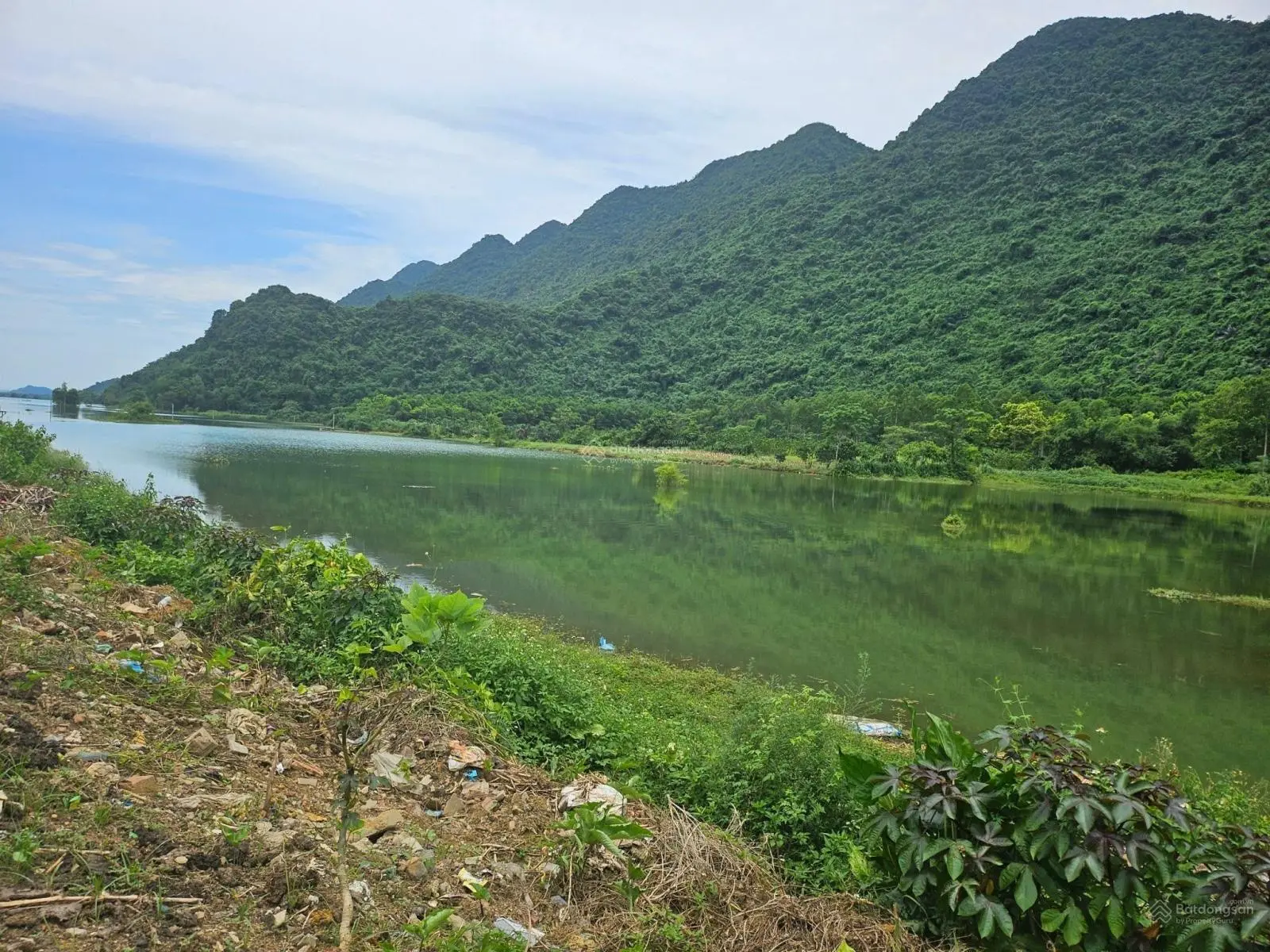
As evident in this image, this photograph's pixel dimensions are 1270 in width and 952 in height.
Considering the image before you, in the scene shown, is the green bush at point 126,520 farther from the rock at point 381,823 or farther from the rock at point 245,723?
the rock at point 381,823

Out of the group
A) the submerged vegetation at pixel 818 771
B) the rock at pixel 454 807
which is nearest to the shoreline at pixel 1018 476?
the submerged vegetation at pixel 818 771

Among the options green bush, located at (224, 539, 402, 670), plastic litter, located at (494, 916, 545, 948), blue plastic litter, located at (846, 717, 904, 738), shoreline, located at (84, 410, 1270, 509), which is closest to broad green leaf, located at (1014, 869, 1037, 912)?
plastic litter, located at (494, 916, 545, 948)

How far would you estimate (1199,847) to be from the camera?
238 cm

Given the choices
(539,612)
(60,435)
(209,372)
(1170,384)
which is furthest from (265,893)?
(209,372)

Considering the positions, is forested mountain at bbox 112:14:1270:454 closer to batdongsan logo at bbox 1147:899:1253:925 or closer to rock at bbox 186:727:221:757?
batdongsan logo at bbox 1147:899:1253:925

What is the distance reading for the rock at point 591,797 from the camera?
359 cm

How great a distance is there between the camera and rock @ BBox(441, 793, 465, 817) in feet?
11.4

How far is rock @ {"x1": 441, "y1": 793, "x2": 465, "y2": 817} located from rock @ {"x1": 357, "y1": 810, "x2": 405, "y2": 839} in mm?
243

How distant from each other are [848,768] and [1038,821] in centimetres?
85

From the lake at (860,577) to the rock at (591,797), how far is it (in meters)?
5.70

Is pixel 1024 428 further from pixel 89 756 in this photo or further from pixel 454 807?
pixel 89 756

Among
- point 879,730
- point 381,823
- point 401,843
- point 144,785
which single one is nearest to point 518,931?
point 401,843

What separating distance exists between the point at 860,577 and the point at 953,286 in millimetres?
90631

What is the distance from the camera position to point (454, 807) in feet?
11.6
